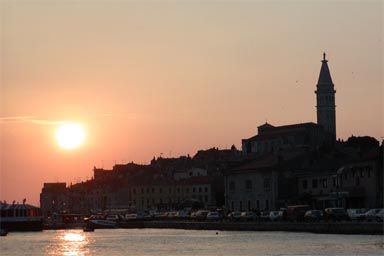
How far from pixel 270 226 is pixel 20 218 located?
39530mm

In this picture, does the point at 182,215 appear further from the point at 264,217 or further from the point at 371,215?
the point at 371,215

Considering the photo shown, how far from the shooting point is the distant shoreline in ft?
290

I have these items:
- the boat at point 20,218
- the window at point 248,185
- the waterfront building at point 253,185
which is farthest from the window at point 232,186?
the boat at point 20,218

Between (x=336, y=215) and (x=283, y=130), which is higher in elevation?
(x=283, y=130)

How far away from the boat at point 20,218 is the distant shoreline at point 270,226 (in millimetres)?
11774

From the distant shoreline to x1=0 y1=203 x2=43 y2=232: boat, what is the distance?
11774 millimetres

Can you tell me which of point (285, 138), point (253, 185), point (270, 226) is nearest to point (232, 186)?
point (253, 185)

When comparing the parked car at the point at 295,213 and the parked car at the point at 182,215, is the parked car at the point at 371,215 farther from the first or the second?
the parked car at the point at 182,215

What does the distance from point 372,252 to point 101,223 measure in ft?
260

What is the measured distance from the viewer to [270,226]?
108 meters

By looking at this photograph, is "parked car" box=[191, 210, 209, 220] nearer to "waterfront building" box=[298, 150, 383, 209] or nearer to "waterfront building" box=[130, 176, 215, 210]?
"waterfront building" box=[298, 150, 383, 209]

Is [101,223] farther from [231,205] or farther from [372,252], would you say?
[372,252]

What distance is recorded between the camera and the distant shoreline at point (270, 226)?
88.2 m

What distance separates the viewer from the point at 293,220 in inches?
4237
